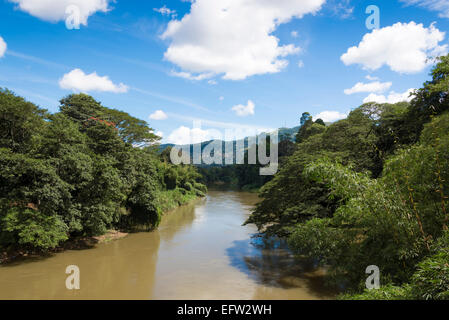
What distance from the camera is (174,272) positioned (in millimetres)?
11609

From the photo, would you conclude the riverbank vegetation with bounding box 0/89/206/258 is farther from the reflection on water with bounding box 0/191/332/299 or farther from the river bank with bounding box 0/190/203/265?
the reflection on water with bounding box 0/191/332/299

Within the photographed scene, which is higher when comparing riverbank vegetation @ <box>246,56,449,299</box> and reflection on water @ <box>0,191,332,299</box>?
riverbank vegetation @ <box>246,56,449,299</box>

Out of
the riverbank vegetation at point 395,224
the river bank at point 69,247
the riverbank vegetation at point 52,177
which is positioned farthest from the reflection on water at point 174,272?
the riverbank vegetation at point 395,224

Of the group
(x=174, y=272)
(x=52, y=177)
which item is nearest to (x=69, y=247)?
(x=52, y=177)

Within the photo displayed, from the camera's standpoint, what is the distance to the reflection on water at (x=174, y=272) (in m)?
9.60

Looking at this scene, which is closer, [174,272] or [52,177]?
[174,272]

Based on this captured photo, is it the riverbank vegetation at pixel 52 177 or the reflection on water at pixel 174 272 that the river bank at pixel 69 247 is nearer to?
the riverbank vegetation at pixel 52 177

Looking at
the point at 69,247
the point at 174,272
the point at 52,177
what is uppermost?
the point at 52,177

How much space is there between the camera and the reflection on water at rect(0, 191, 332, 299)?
9602 millimetres

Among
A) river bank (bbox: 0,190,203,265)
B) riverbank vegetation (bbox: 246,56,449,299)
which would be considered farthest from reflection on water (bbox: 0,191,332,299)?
riverbank vegetation (bbox: 246,56,449,299)

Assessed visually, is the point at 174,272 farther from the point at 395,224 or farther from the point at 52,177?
the point at 395,224

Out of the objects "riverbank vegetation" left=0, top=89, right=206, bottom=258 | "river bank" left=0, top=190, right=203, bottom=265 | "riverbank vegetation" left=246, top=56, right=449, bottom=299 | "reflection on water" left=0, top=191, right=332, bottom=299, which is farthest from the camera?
"river bank" left=0, top=190, right=203, bottom=265
